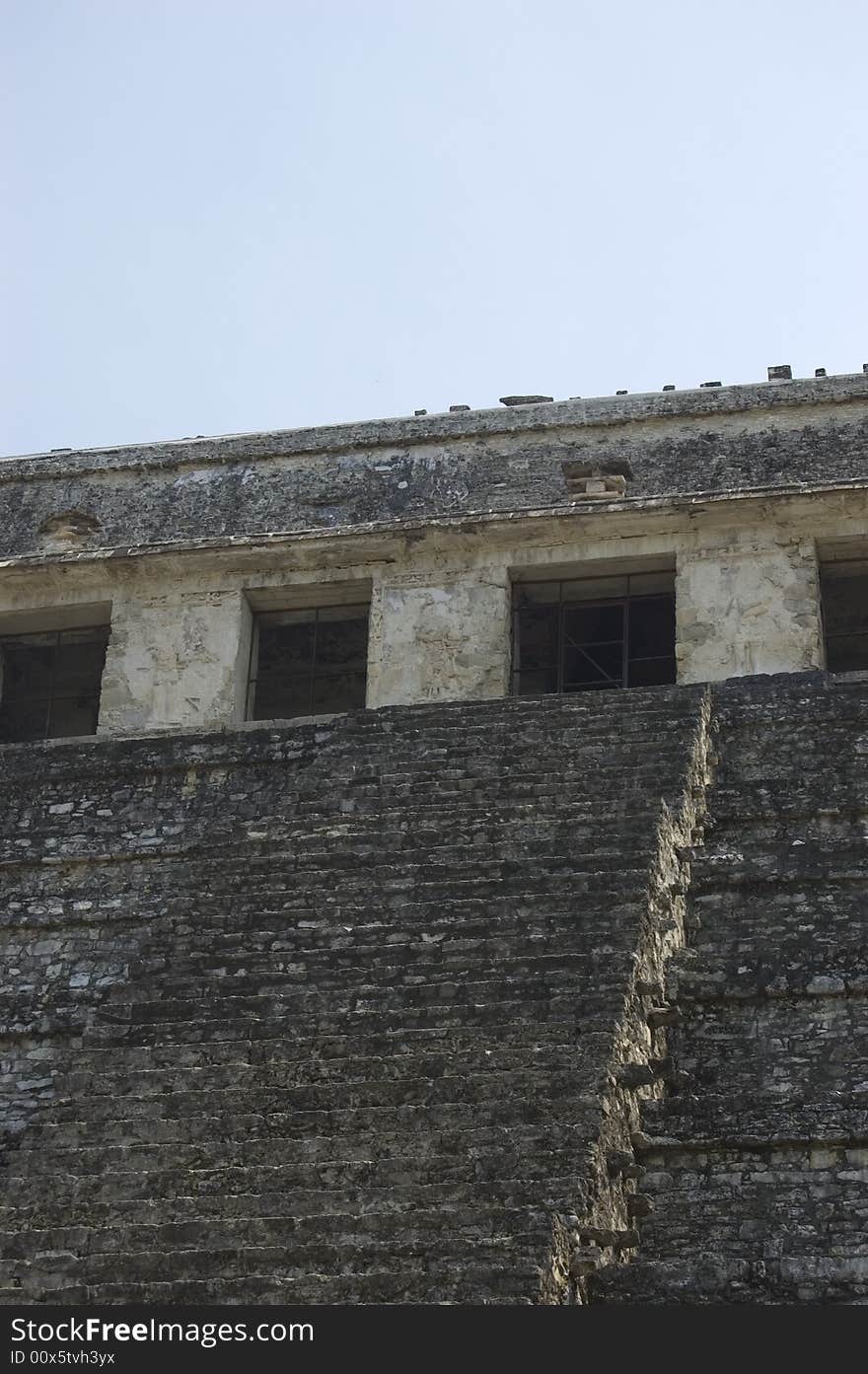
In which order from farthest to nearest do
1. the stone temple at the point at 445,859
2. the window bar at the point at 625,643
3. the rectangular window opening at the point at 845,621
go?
the rectangular window opening at the point at 845,621 < the window bar at the point at 625,643 < the stone temple at the point at 445,859

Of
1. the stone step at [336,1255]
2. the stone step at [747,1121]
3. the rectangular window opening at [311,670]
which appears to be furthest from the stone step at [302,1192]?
the rectangular window opening at [311,670]

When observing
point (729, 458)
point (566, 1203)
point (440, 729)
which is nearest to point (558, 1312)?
point (566, 1203)

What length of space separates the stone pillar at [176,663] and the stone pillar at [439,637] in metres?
0.95

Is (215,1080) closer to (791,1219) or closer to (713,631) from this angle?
(791,1219)

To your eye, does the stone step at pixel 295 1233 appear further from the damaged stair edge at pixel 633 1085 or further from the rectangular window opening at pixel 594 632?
the rectangular window opening at pixel 594 632

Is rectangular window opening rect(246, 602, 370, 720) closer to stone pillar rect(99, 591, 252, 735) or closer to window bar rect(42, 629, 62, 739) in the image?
stone pillar rect(99, 591, 252, 735)

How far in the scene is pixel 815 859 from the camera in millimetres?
11016

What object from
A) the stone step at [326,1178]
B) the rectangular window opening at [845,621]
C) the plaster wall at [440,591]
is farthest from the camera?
the rectangular window opening at [845,621]

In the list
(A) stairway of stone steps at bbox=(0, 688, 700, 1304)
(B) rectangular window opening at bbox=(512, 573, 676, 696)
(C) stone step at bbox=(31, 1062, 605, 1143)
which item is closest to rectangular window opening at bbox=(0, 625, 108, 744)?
(A) stairway of stone steps at bbox=(0, 688, 700, 1304)

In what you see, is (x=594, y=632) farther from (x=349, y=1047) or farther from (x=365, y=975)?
(x=349, y=1047)

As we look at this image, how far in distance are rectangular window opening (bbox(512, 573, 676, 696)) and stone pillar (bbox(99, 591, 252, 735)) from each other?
1.87 meters

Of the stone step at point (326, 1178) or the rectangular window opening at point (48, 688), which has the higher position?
the rectangular window opening at point (48, 688)

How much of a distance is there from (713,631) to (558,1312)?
8.03 m

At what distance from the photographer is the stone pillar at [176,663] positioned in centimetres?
1490
